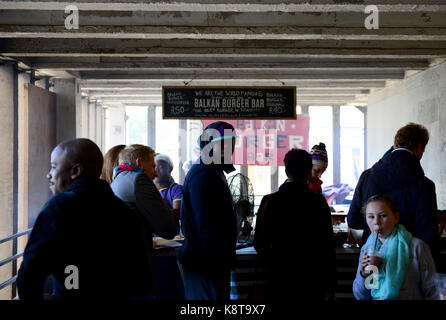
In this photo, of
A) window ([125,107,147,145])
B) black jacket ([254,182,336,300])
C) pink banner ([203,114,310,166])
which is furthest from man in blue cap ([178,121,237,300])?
window ([125,107,147,145])

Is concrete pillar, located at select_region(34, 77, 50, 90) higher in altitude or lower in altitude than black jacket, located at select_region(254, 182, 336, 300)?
higher

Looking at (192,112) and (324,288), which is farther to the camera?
(192,112)

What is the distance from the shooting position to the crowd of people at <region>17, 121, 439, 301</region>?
5.02 feet

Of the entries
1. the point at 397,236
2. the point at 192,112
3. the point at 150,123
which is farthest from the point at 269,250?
the point at 150,123

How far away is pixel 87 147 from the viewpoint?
1686mm

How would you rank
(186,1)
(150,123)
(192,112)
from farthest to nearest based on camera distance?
(150,123) → (192,112) → (186,1)

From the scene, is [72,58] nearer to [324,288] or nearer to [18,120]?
[18,120]

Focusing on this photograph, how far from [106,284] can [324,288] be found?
1.34m

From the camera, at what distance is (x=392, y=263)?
220cm

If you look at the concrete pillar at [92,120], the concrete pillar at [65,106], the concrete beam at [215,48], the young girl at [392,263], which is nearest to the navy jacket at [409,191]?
the young girl at [392,263]

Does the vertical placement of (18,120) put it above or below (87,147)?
above

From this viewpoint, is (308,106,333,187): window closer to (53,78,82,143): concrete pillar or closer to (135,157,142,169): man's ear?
(53,78,82,143): concrete pillar

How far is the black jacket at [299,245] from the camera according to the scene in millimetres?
2314

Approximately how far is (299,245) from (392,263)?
1.63 ft
